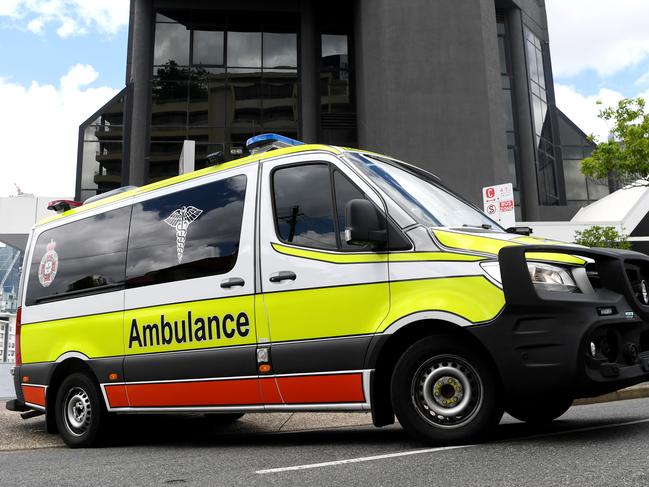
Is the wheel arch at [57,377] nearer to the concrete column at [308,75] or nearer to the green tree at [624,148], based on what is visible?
the green tree at [624,148]

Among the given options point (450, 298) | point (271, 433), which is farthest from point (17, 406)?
point (450, 298)

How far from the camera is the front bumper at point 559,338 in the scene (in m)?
4.28

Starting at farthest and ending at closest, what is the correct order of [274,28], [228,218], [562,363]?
1. [274,28]
2. [228,218]
3. [562,363]

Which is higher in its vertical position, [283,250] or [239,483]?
[283,250]

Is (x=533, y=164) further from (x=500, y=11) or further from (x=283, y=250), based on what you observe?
(x=283, y=250)

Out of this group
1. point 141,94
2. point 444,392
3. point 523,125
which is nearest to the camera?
point 444,392

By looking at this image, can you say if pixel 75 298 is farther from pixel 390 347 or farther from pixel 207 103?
pixel 207 103

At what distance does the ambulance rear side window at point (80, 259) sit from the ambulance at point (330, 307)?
3 centimetres

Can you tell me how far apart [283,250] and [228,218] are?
0.72 m

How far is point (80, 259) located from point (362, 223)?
12.5 ft

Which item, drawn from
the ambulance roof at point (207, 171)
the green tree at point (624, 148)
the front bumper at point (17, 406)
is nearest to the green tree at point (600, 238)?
the green tree at point (624, 148)

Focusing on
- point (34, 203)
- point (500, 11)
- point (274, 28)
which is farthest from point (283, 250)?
point (500, 11)

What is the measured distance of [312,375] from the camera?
201 inches

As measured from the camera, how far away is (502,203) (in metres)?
11.4
